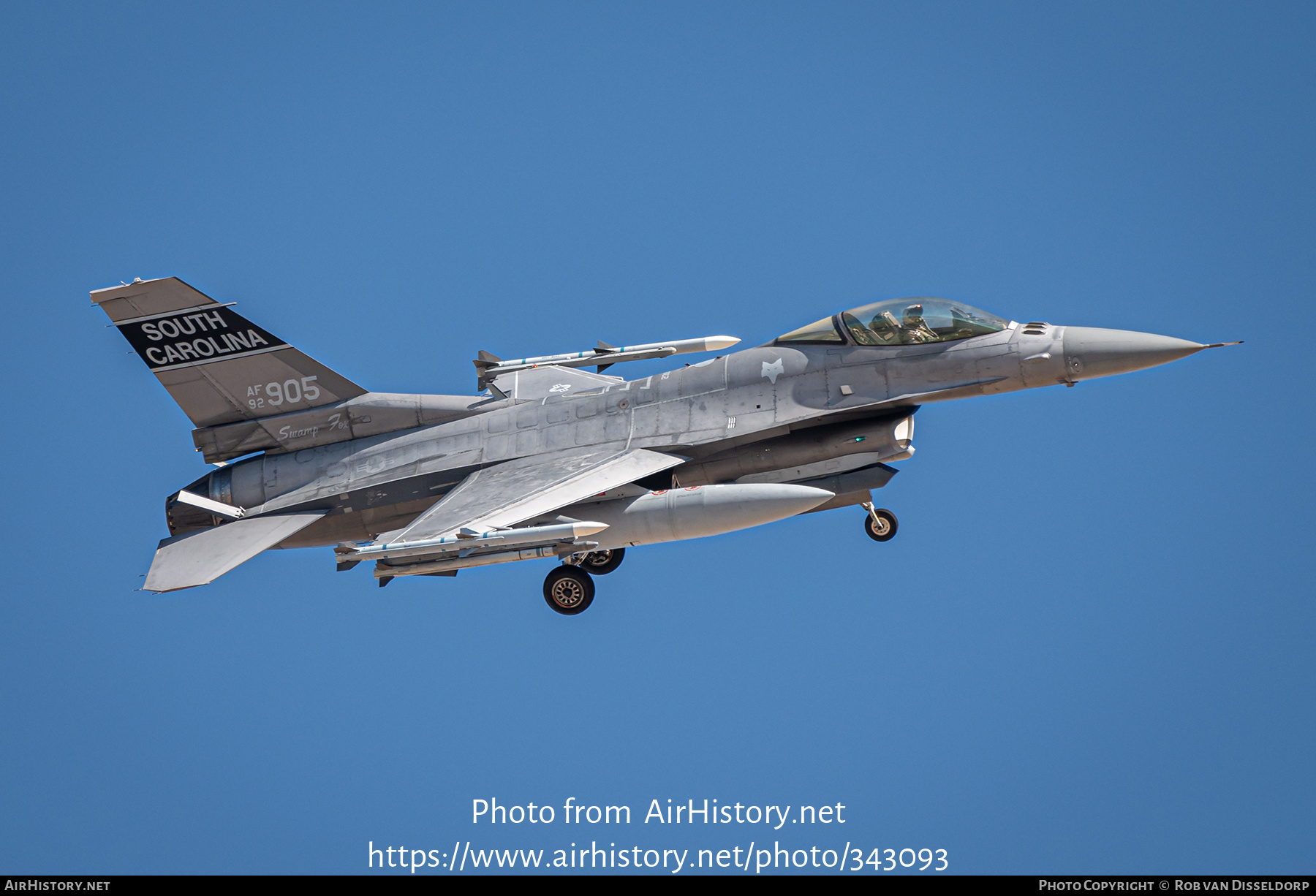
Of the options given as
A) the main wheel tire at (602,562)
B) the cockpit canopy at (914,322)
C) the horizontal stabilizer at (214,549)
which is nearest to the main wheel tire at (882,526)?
the cockpit canopy at (914,322)

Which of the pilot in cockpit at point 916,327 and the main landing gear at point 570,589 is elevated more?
the pilot in cockpit at point 916,327

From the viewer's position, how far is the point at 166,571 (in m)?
18.2

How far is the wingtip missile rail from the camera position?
21578 millimetres

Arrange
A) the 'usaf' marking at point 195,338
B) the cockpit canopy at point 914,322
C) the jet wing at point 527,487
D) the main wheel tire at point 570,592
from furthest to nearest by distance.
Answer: the 'usaf' marking at point 195,338 → the main wheel tire at point 570,592 → the cockpit canopy at point 914,322 → the jet wing at point 527,487

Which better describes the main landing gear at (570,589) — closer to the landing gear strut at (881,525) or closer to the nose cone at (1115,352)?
the landing gear strut at (881,525)

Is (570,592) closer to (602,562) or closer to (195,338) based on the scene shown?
(602,562)

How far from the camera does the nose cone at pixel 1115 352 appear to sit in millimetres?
17547

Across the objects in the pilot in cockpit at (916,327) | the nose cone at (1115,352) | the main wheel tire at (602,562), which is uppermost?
the pilot in cockpit at (916,327)

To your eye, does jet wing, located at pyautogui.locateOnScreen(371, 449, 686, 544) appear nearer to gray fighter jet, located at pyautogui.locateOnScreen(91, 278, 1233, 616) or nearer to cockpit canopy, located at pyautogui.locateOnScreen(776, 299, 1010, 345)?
gray fighter jet, located at pyautogui.locateOnScreen(91, 278, 1233, 616)

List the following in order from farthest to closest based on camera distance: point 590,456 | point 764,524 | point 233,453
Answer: point 233,453, point 590,456, point 764,524

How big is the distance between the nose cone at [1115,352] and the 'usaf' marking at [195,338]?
11.1 metres
